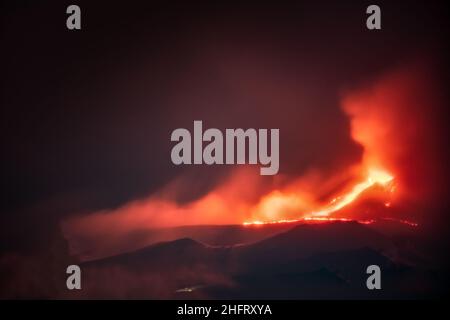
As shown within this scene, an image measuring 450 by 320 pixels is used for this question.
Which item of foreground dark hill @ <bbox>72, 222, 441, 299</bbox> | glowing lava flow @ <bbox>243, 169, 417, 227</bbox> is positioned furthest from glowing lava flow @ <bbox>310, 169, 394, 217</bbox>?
foreground dark hill @ <bbox>72, 222, 441, 299</bbox>

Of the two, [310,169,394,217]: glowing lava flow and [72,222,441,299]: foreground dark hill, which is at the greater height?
[310,169,394,217]: glowing lava flow

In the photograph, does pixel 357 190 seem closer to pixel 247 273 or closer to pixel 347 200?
pixel 347 200

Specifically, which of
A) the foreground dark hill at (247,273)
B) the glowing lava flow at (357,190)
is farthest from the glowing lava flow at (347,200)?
the foreground dark hill at (247,273)

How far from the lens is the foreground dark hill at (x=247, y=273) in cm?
702

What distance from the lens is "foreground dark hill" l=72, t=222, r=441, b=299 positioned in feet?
23.0

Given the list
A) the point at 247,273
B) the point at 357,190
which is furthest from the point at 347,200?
the point at 247,273

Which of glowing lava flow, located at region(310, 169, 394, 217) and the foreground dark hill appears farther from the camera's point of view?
glowing lava flow, located at region(310, 169, 394, 217)

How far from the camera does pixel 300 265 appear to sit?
7223 millimetres

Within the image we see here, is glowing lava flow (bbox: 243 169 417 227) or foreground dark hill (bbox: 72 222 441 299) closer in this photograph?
foreground dark hill (bbox: 72 222 441 299)

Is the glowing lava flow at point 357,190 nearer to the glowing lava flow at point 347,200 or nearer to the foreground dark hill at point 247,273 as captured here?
the glowing lava flow at point 347,200

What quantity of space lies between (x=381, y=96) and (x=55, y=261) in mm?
4361

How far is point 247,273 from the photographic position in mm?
7117

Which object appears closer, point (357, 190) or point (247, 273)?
point (247, 273)

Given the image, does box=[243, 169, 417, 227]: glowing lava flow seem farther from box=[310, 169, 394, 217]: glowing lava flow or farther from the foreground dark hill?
the foreground dark hill
